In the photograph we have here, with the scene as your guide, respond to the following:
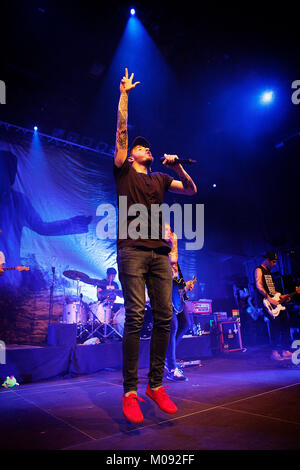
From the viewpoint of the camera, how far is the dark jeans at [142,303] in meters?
1.94

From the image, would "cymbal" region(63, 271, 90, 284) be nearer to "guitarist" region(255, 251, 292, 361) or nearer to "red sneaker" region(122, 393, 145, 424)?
"guitarist" region(255, 251, 292, 361)

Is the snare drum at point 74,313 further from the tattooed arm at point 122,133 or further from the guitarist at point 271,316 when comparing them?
the tattooed arm at point 122,133

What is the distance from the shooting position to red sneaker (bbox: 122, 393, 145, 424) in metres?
1.76

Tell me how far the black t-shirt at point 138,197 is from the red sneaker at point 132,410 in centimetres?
103

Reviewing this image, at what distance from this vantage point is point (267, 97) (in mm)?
8117

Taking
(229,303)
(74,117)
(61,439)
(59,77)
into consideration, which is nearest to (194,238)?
(229,303)

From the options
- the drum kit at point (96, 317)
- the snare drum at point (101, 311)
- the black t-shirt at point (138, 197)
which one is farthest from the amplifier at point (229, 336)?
the black t-shirt at point (138, 197)

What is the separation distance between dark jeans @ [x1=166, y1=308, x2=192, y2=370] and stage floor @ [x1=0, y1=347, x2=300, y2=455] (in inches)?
24.4

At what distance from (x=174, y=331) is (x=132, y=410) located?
219cm
